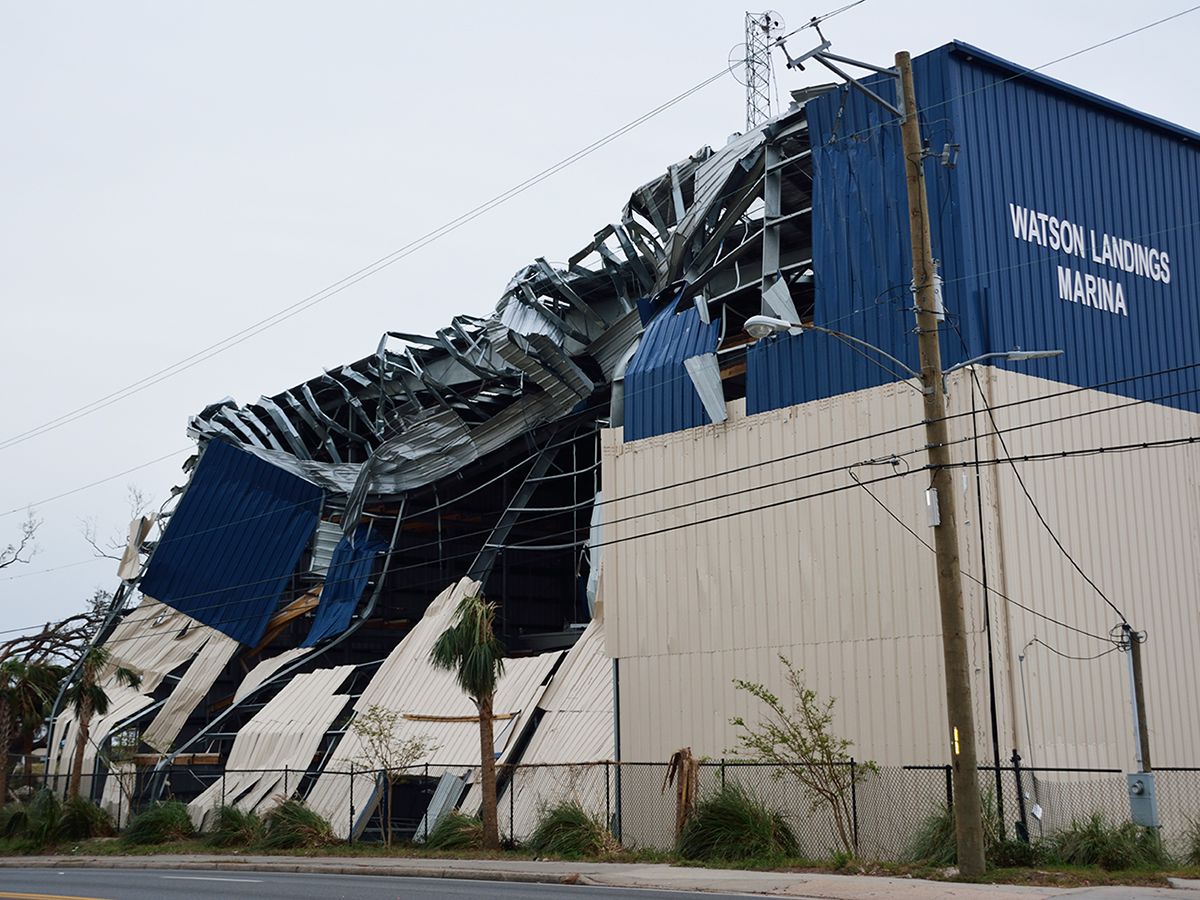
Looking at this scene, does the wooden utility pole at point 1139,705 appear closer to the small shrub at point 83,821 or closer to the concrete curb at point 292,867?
the concrete curb at point 292,867

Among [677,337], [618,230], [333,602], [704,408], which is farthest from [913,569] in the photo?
[333,602]

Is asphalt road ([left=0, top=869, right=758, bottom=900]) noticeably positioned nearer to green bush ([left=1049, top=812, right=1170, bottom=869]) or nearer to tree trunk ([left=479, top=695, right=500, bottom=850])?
tree trunk ([left=479, top=695, right=500, bottom=850])

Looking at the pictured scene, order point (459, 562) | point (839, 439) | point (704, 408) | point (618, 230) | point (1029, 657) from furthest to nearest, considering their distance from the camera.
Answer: point (459, 562) < point (618, 230) < point (704, 408) < point (839, 439) < point (1029, 657)

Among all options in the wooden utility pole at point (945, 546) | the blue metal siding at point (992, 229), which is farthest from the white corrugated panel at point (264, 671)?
the wooden utility pole at point (945, 546)

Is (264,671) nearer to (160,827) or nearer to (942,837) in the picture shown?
(160,827)

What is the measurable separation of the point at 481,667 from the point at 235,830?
33.8ft

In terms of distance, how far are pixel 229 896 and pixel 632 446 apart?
14937 mm

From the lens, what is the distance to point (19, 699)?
43.2 m

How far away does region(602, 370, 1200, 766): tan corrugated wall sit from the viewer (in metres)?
24.6

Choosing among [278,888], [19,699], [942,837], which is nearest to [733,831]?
[942,837]

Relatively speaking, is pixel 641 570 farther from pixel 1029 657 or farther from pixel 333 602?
pixel 333 602

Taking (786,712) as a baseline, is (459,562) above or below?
above

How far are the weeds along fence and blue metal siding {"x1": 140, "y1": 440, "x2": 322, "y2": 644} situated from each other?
8.76 m

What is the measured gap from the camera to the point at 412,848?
30125mm
